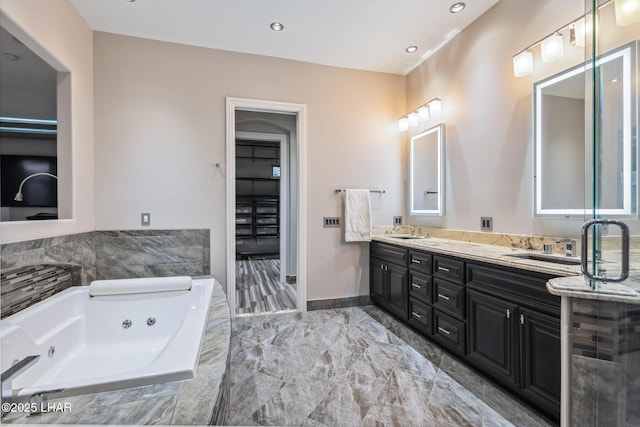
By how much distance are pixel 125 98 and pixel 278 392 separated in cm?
296

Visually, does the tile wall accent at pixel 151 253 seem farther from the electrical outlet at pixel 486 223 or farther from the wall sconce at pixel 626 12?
the wall sconce at pixel 626 12

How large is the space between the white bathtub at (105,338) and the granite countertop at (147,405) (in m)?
0.03

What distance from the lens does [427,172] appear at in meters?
3.30

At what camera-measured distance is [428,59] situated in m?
3.28

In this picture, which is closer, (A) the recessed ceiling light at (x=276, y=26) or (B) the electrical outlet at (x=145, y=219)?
(A) the recessed ceiling light at (x=276, y=26)

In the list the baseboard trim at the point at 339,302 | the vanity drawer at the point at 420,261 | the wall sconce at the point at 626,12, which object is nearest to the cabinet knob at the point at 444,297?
the vanity drawer at the point at 420,261

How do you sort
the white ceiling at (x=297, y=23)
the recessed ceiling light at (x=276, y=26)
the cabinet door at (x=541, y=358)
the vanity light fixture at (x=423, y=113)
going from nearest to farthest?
1. the cabinet door at (x=541, y=358)
2. the white ceiling at (x=297, y=23)
3. the recessed ceiling light at (x=276, y=26)
4. the vanity light fixture at (x=423, y=113)

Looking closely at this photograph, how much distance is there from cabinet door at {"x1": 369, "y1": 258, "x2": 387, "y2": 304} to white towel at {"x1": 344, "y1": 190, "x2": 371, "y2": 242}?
31 centimetres

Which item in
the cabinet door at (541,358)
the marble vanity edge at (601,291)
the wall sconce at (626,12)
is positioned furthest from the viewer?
the cabinet door at (541,358)

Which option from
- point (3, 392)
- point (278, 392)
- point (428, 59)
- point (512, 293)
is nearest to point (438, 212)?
point (512, 293)

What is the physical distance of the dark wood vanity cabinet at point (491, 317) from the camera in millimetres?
1565

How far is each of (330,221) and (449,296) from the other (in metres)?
1.60

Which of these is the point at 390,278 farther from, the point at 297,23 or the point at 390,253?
the point at 297,23

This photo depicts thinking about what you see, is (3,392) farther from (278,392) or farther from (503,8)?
(503,8)
